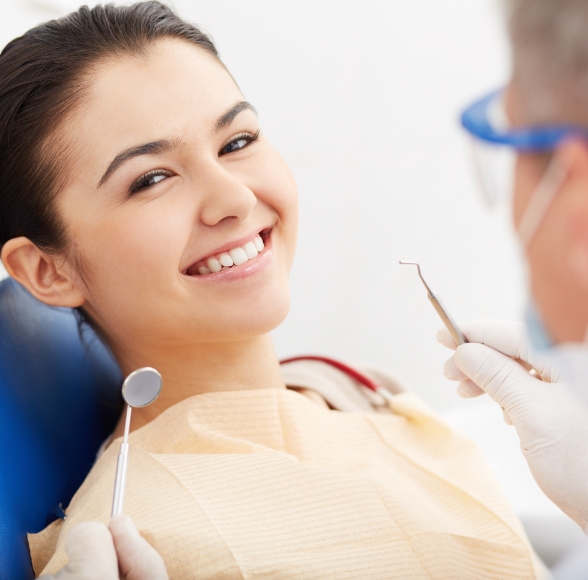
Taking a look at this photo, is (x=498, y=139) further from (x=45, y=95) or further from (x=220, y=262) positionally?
(x=45, y=95)

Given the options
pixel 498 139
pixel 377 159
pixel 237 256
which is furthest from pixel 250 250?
pixel 377 159

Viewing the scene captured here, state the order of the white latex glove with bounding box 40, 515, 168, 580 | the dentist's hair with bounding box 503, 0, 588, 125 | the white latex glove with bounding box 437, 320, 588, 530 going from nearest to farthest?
the dentist's hair with bounding box 503, 0, 588, 125
the white latex glove with bounding box 40, 515, 168, 580
the white latex glove with bounding box 437, 320, 588, 530

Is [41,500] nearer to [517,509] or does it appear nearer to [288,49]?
[517,509]

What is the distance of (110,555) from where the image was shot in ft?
2.99

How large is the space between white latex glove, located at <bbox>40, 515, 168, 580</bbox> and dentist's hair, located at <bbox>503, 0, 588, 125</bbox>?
27.8 inches

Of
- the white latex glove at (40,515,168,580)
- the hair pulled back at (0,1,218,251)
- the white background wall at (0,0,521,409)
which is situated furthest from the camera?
the white background wall at (0,0,521,409)

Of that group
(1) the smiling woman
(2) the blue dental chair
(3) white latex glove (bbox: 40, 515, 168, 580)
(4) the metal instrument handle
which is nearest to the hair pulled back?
(1) the smiling woman

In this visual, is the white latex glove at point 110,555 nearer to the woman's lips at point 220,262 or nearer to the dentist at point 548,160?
the woman's lips at point 220,262

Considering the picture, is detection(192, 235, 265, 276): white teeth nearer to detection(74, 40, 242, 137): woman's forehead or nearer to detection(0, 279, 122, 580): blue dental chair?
detection(74, 40, 242, 137): woman's forehead

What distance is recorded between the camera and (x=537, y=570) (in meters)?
1.21

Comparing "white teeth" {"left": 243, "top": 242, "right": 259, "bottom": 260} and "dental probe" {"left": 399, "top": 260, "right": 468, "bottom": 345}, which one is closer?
"dental probe" {"left": 399, "top": 260, "right": 468, "bottom": 345}

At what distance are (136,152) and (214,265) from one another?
0.74 feet

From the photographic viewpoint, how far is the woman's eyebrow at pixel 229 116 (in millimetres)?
1223

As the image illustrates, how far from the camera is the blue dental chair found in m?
1.18
